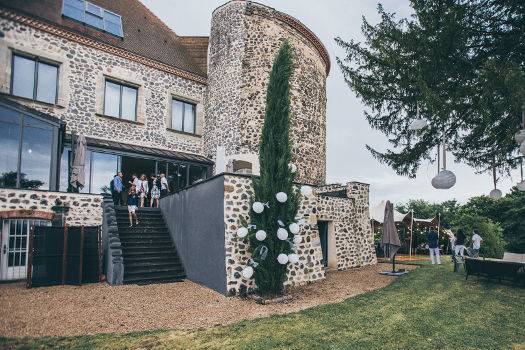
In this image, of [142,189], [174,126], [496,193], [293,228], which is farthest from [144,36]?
[496,193]

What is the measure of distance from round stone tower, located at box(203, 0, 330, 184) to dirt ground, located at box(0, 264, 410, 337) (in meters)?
7.17

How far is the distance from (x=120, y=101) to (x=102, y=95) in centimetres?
77

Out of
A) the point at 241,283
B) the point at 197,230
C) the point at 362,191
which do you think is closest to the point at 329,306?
the point at 241,283

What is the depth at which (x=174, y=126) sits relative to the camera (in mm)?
15859

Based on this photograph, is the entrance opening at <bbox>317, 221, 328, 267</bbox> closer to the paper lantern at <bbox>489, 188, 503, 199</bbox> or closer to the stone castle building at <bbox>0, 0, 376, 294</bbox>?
the stone castle building at <bbox>0, 0, 376, 294</bbox>

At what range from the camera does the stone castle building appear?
31.5ft

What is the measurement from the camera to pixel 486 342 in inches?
195

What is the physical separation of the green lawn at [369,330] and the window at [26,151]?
686 cm

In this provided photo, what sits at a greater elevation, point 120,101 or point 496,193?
point 120,101

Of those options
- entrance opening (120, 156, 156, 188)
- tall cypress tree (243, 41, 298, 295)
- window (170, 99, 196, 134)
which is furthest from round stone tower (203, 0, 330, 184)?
tall cypress tree (243, 41, 298, 295)

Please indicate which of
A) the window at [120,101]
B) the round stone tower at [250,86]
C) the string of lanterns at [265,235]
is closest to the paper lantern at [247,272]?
the string of lanterns at [265,235]

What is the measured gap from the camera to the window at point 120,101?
13961 mm

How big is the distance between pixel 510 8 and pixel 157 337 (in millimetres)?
9057

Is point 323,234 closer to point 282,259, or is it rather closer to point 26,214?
point 282,259
